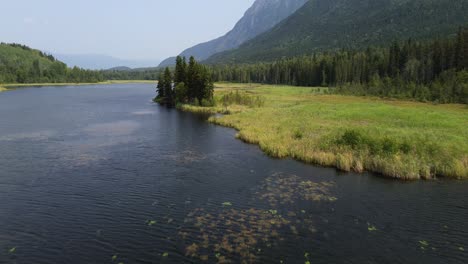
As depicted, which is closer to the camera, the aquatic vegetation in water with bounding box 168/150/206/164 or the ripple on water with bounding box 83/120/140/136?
the aquatic vegetation in water with bounding box 168/150/206/164

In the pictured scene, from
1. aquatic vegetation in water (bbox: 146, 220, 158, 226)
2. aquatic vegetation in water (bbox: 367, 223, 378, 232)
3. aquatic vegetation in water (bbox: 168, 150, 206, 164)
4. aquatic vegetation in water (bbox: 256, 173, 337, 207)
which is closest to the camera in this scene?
aquatic vegetation in water (bbox: 367, 223, 378, 232)

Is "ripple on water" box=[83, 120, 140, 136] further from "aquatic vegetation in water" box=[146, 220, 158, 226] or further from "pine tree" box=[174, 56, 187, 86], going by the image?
"pine tree" box=[174, 56, 187, 86]

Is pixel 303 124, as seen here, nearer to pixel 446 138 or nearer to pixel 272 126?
pixel 272 126

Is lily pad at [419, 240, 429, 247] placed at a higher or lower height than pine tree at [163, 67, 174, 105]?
lower

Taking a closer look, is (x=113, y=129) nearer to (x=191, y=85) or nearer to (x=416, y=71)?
(x=191, y=85)

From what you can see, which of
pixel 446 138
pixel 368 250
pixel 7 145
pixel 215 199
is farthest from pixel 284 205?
pixel 7 145

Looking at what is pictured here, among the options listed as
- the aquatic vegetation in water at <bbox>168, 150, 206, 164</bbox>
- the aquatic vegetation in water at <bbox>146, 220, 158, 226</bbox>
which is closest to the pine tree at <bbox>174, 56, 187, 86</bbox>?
the aquatic vegetation in water at <bbox>168, 150, 206, 164</bbox>

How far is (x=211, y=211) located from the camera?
26.6m

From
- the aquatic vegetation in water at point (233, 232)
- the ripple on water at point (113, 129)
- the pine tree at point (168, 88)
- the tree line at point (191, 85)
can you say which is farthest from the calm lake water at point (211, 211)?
the pine tree at point (168, 88)

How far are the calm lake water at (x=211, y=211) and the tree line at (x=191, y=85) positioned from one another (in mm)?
60209

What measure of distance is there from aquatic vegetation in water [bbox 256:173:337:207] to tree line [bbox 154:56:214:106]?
7014cm

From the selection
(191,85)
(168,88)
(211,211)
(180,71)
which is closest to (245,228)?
(211,211)

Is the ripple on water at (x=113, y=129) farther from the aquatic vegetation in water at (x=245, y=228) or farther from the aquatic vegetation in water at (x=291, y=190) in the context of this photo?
the aquatic vegetation in water at (x=245, y=228)

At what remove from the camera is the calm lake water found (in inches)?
810
